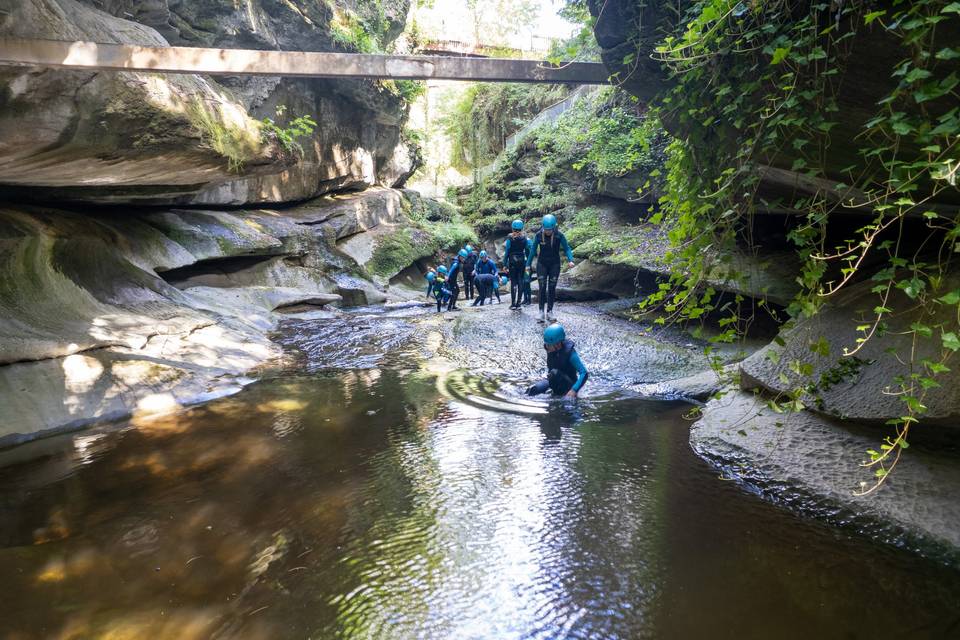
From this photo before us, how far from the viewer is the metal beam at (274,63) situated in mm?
4617

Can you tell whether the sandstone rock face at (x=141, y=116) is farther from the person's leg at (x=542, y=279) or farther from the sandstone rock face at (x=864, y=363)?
the sandstone rock face at (x=864, y=363)

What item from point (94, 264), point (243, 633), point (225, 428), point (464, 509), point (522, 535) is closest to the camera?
point (243, 633)

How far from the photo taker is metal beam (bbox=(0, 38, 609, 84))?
182 inches

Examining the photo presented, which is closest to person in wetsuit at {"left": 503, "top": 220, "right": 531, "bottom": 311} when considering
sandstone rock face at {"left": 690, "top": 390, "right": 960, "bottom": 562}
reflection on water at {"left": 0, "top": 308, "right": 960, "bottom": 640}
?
reflection on water at {"left": 0, "top": 308, "right": 960, "bottom": 640}

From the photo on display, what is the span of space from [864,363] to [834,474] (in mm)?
870

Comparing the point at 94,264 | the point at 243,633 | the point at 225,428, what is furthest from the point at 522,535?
the point at 94,264

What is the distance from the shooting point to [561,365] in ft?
20.7

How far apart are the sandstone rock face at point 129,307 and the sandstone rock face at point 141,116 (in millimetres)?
765

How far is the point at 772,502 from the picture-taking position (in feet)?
12.3

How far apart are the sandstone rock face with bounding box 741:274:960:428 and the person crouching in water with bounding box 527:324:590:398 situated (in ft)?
6.66

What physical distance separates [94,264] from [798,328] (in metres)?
9.50

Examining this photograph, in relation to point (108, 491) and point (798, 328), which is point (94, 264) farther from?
point (798, 328)

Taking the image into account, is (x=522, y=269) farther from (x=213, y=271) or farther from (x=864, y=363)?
(x=864, y=363)

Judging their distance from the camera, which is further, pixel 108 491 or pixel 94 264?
pixel 94 264
